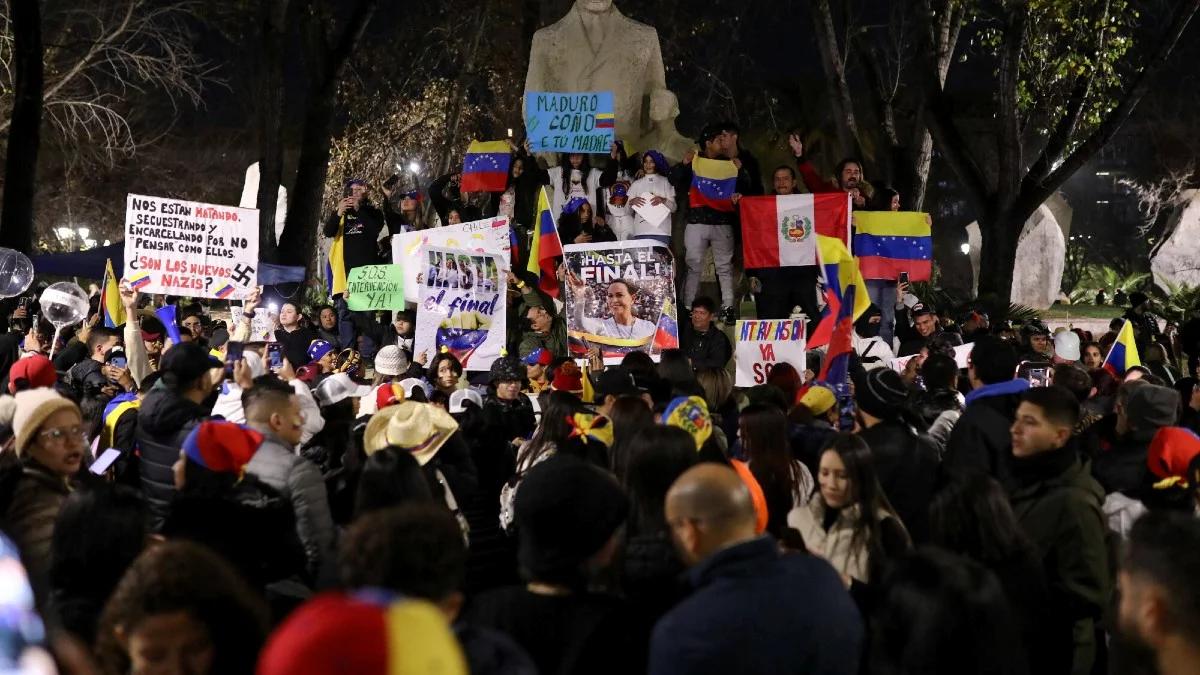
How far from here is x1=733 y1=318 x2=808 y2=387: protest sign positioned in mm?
11125

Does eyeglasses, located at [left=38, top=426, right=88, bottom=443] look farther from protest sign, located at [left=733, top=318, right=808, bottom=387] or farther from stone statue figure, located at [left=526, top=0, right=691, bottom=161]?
stone statue figure, located at [left=526, top=0, right=691, bottom=161]

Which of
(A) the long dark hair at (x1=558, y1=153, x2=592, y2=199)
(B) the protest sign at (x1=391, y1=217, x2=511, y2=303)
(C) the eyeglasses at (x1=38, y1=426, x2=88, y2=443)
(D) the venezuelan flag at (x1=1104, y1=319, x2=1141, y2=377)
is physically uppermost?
(A) the long dark hair at (x1=558, y1=153, x2=592, y2=199)

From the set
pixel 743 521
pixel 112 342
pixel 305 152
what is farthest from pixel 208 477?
pixel 305 152

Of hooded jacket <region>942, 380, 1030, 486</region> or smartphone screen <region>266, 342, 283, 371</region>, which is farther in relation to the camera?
smartphone screen <region>266, 342, 283, 371</region>

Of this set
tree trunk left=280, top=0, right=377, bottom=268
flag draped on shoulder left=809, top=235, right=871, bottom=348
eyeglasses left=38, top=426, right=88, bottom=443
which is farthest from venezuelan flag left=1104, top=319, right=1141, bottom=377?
tree trunk left=280, top=0, right=377, bottom=268

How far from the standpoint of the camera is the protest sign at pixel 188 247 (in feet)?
36.4

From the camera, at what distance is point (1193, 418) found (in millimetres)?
7891

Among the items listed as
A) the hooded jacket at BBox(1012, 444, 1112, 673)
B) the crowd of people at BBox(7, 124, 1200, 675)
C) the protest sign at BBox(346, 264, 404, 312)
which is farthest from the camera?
the protest sign at BBox(346, 264, 404, 312)

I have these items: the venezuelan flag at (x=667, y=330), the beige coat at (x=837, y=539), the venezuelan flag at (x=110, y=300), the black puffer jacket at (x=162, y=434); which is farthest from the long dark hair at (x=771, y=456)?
the venezuelan flag at (x=110, y=300)

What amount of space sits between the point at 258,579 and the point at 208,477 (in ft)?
1.42

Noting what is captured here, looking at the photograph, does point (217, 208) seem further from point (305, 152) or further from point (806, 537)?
point (305, 152)

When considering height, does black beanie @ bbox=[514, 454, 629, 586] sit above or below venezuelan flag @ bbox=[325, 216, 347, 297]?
below

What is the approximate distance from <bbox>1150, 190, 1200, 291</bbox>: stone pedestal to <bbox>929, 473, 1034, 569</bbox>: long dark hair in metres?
33.4

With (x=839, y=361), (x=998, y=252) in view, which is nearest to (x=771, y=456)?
(x=839, y=361)
